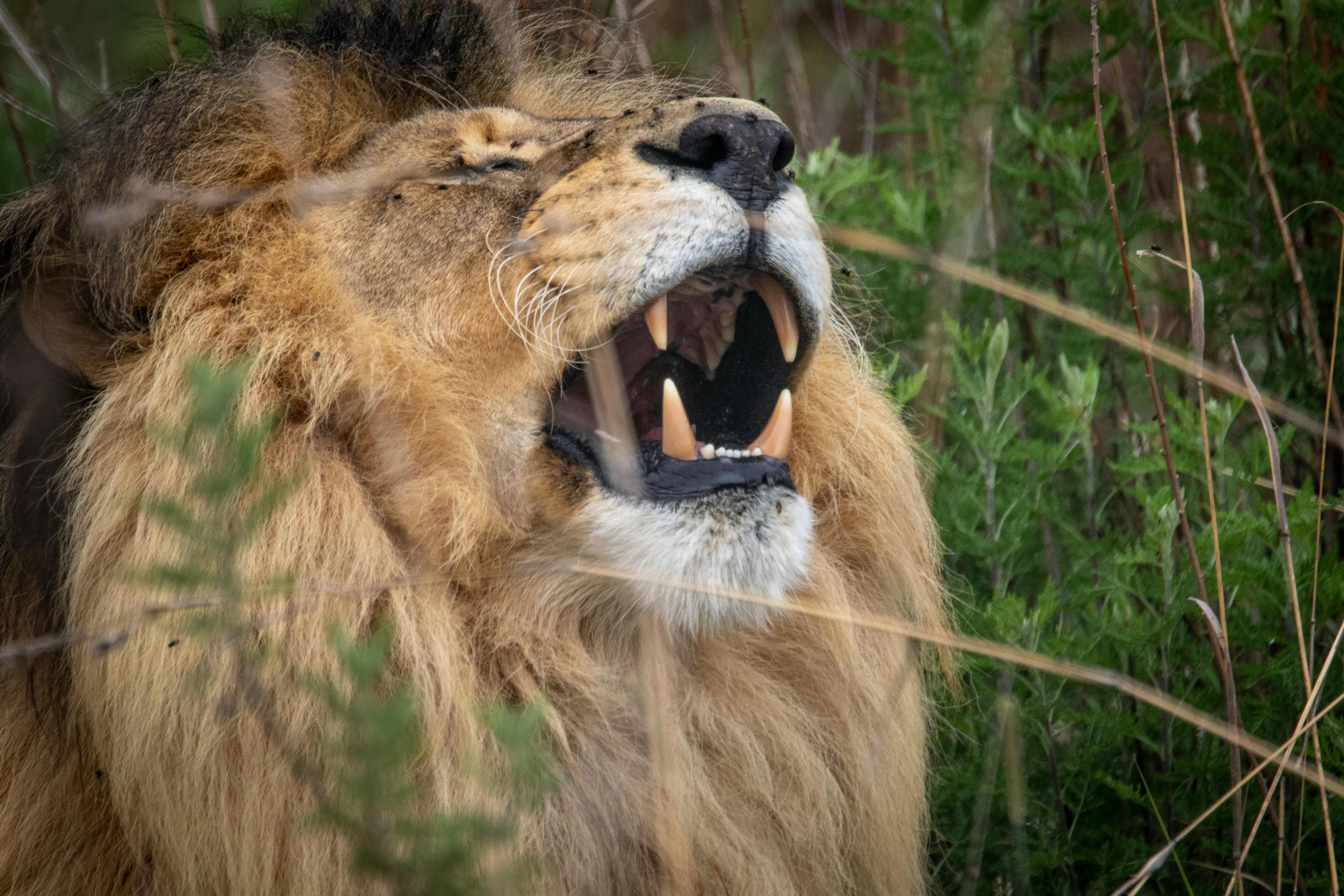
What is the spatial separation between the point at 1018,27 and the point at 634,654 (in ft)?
8.36

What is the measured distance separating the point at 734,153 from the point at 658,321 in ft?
1.08

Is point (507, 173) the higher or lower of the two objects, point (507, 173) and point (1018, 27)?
the higher

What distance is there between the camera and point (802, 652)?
2.71 m

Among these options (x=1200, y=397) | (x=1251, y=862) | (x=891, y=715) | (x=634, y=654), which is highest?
(x=1200, y=397)

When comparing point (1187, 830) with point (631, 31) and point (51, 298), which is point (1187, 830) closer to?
point (51, 298)

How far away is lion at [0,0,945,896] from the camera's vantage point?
224 centimetres

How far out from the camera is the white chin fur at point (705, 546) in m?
2.30

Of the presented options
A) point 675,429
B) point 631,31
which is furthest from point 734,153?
point 631,31

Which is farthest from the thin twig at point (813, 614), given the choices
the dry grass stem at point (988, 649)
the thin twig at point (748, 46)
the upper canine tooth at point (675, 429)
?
the thin twig at point (748, 46)

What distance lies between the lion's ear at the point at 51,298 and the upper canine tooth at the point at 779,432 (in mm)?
1226

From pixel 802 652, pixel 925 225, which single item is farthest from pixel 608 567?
pixel 925 225

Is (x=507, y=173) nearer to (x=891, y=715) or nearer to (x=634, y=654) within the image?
(x=634, y=654)

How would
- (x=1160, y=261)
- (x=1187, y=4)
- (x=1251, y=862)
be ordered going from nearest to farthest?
1. (x=1251, y=862)
2. (x=1187, y=4)
3. (x=1160, y=261)

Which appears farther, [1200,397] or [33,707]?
[1200,397]
